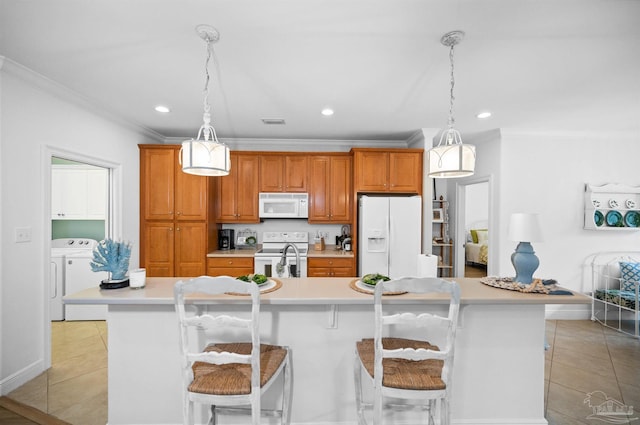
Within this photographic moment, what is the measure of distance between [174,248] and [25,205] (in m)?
1.64

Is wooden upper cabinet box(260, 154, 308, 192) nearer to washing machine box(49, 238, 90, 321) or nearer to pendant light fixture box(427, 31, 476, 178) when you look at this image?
pendant light fixture box(427, 31, 476, 178)

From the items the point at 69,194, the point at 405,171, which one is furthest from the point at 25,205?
the point at 405,171

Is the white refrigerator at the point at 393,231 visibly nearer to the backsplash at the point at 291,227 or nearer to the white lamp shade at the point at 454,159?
the backsplash at the point at 291,227

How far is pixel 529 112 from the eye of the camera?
312 cm

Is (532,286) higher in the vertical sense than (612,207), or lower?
lower

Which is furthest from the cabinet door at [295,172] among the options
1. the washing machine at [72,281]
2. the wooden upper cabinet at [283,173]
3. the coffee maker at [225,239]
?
the washing machine at [72,281]

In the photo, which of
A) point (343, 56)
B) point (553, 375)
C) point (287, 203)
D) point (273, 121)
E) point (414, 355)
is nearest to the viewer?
point (414, 355)

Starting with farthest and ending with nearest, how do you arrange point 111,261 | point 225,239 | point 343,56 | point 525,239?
point 225,239 < point 343,56 < point 525,239 < point 111,261

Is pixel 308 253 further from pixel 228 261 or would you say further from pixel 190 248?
pixel 190 248

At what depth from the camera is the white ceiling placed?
159cm

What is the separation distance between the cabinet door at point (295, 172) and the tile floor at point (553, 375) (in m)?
2.80

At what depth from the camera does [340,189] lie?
412cm

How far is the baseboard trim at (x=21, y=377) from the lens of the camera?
220 cm

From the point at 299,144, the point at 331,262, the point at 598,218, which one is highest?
the point at 299,144
